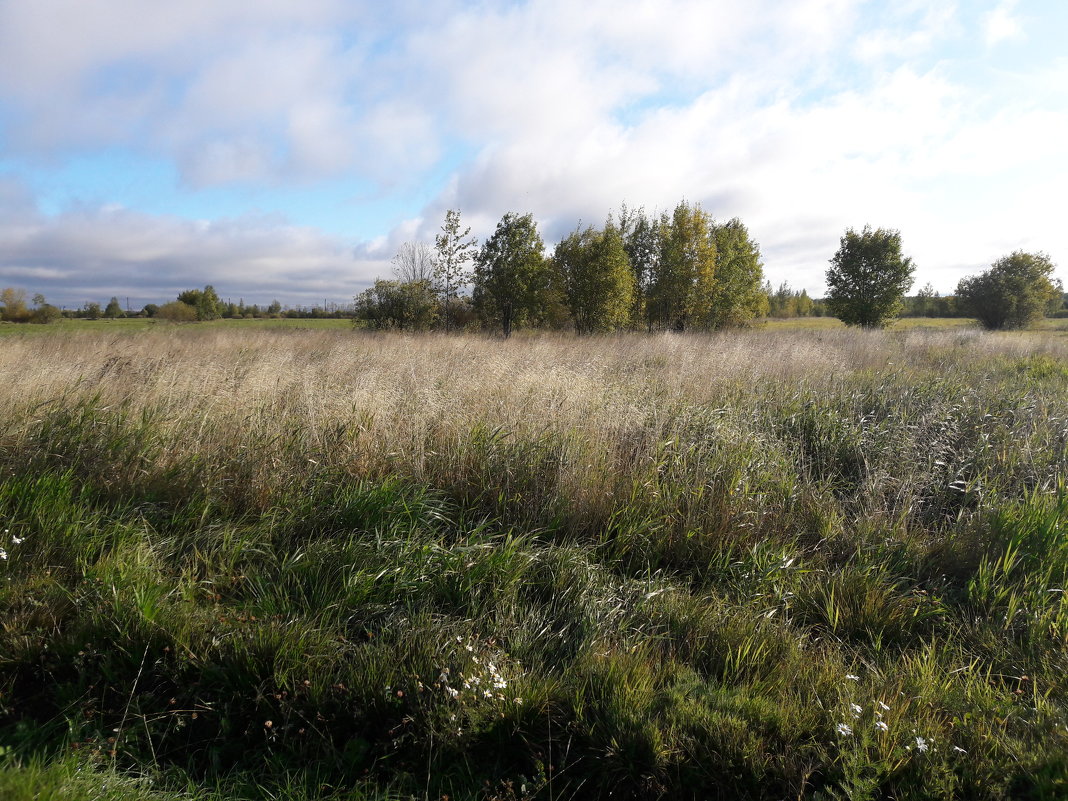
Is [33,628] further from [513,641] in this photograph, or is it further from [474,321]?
[474,321]

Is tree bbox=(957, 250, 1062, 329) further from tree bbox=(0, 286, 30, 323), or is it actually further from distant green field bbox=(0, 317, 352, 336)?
tree bbox=(0, 286, 30, 323)

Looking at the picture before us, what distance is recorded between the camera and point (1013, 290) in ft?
121

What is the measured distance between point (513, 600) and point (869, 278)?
121ft

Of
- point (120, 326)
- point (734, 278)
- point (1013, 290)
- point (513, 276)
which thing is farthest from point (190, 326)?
point (1013, 290)

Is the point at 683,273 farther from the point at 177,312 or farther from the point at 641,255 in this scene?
the point at 177,312

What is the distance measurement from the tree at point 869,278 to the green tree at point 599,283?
60.2ft

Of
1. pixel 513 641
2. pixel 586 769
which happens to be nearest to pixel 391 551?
pixel 513 641

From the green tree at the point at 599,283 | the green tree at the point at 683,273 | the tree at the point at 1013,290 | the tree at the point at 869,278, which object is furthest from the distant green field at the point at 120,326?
the tree at the point at 1013,290

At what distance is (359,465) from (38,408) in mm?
3199

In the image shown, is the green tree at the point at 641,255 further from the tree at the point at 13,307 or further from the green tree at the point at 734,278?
the tree at the point at 13,307

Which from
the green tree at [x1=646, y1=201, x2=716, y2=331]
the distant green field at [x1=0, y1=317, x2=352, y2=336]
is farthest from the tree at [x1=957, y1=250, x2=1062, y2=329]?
the distant green field at [x1=0, y1=317, x2=352, y2=336]

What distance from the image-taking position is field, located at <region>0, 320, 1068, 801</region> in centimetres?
230

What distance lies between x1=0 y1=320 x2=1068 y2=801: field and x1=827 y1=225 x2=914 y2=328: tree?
30.9 metres

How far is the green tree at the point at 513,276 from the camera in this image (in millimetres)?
22297
